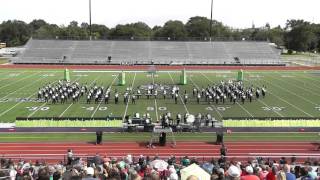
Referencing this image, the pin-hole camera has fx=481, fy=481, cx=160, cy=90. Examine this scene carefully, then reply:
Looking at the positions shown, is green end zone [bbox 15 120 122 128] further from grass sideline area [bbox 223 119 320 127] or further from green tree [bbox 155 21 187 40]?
green tree [bbox 155 21 187 40]

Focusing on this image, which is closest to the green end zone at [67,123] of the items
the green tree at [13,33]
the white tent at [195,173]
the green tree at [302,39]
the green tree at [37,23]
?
the white tent at [195,173]

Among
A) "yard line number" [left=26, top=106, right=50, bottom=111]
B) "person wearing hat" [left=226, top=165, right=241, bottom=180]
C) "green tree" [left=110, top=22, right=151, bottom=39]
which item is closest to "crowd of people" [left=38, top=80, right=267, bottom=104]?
"yard line number" [left=26, top=106, right=50, bottom=111]

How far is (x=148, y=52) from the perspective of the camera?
250ft

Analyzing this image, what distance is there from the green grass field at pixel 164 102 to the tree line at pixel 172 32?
177 ft

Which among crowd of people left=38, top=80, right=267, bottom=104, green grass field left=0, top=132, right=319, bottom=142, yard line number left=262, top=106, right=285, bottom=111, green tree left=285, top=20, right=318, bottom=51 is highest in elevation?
green tree left=285, top=20, right=318, bottom=51

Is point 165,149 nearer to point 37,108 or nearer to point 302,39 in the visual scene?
point 37,108

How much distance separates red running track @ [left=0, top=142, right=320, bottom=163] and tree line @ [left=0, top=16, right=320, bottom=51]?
8040 centimetres

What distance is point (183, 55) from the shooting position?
7562 cm

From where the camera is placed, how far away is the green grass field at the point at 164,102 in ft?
91.1

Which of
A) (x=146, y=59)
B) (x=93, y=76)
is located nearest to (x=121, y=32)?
(x=146, y=59)

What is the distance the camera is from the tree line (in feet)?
359

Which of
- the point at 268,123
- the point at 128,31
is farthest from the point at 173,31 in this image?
the point at 268,123

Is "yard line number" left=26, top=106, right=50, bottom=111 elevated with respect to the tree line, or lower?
lower

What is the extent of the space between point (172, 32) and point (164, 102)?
86717mm
